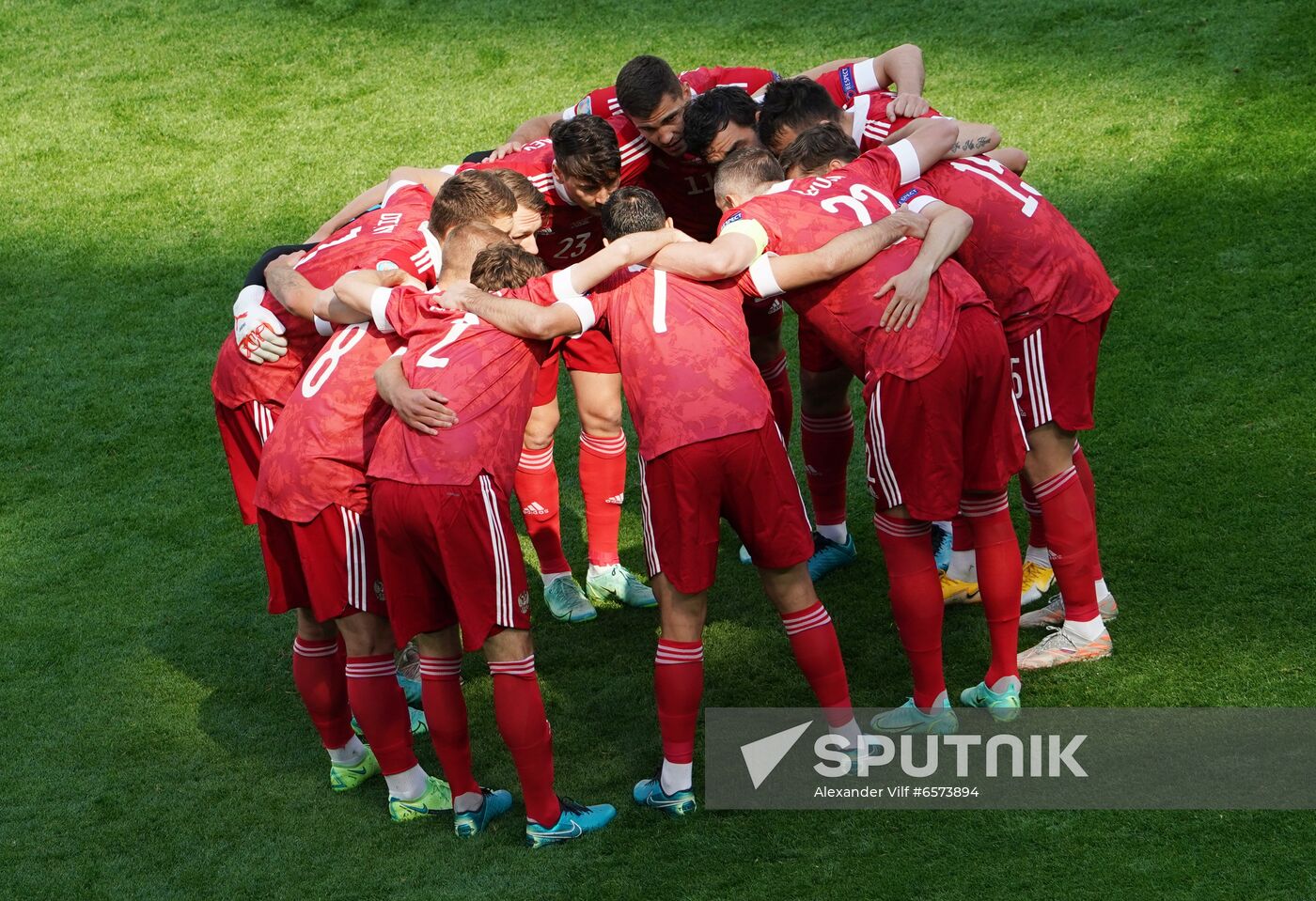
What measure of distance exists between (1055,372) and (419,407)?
2.05 meters

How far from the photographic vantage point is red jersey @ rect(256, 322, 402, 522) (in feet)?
13.1

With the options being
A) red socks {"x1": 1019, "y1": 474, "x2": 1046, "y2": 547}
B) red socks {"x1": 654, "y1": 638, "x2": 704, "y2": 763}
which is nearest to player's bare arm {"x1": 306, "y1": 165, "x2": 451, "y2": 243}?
red socks {"x1": 654, "y1": 638, "x2": 704, "y2": 763}

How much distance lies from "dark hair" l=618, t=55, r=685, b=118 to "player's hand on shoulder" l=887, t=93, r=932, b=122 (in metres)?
0.79

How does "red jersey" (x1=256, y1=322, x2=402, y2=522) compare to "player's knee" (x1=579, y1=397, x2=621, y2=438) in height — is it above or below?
above

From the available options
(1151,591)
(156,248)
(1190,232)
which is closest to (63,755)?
(1151,591)

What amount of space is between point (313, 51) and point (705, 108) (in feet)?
22.6

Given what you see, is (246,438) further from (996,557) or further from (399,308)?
(996,557)

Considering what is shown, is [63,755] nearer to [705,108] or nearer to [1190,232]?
[705,108]

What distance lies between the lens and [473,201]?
425 cm

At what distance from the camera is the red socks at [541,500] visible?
532 cm

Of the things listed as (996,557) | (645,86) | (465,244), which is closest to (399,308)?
(465,244)

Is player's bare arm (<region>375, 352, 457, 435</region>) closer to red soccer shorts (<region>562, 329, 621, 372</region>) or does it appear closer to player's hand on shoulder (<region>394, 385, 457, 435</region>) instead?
player's hand on shoulder (<region>394, 385, 457, 435</region>)

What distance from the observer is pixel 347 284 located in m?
4.08

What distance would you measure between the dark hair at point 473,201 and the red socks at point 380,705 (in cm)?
133
